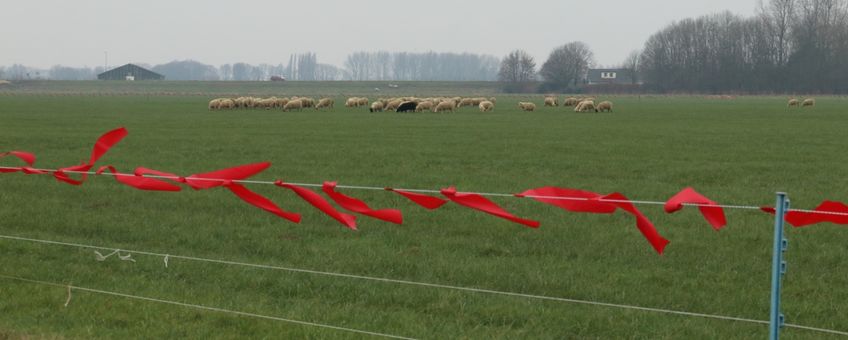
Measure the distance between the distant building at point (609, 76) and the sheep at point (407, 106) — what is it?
108 metres

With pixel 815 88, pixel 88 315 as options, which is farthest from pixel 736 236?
pixel 815 88

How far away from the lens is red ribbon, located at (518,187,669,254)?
4.28 m

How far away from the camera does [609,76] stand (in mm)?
168500

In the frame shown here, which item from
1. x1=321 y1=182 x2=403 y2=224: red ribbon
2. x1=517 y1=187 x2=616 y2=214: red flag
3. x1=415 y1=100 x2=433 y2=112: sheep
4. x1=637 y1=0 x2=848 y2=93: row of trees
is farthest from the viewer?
x1=637 y1=0 x2=848 y2=93: row of trees

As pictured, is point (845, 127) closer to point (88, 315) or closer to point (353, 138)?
point (353, 138)

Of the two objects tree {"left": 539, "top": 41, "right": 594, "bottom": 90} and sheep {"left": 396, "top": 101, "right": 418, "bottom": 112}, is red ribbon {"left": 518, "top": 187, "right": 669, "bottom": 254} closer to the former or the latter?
sheep {"left": 396, "top": 101, "right": 418, "bottom": 112}

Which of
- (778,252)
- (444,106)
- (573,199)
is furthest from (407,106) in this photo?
(778,252)

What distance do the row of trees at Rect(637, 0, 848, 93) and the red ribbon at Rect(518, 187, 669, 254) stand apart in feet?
434

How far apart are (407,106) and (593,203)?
46.1 metres

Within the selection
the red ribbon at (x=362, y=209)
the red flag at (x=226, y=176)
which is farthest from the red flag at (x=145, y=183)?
the red ribbon at (x=362, y=209)

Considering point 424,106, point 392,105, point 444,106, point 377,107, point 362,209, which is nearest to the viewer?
point 362,209

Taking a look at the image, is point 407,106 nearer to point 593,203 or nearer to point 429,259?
point 429,259

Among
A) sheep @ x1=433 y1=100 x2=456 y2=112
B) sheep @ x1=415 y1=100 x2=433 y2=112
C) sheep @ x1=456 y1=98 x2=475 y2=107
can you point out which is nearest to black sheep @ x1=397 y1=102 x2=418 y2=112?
sheep @ x1=415 y1=100 x2=433 y2=112

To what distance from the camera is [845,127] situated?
30.9m
